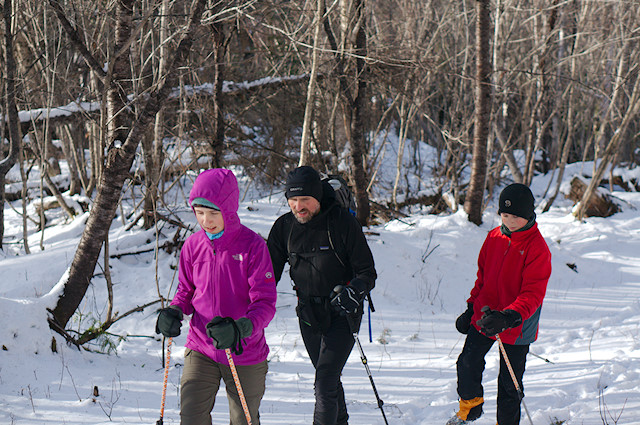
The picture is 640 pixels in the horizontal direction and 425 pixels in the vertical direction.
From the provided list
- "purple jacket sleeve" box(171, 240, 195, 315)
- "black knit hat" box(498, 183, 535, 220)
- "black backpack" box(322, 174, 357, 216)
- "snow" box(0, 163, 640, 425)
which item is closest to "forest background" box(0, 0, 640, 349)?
"snow" box(0, 163, 640, 425)

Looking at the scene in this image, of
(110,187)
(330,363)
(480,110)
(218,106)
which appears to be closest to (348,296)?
(330,363)

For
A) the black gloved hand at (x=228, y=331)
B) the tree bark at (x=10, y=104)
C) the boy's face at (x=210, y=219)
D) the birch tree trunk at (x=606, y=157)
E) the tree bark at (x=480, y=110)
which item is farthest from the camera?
the birch tree trunk at (x=606, y=157)

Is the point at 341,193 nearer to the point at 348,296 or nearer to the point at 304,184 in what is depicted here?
the point at 304,184

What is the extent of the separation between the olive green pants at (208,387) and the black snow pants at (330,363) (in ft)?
1.65

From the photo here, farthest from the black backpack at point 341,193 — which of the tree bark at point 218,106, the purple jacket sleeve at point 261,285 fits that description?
the tree bark at point 218,106

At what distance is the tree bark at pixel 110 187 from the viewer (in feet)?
15.6

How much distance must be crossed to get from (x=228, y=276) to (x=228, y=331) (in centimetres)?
37

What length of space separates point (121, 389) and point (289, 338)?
2112 millimetres

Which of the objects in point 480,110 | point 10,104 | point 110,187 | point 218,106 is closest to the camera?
point 110,187

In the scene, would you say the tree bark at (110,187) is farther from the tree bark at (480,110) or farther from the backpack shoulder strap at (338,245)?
the tree bark at (480,110)

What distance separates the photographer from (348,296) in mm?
3074

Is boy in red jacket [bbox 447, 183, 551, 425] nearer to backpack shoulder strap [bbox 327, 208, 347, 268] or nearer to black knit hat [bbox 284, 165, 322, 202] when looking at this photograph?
backpack shoulder strap [bbox 327, 208, 347, 268]

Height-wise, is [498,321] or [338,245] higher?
[338,245]

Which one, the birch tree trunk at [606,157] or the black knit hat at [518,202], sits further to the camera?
the birch tree trunk at [606,157]
